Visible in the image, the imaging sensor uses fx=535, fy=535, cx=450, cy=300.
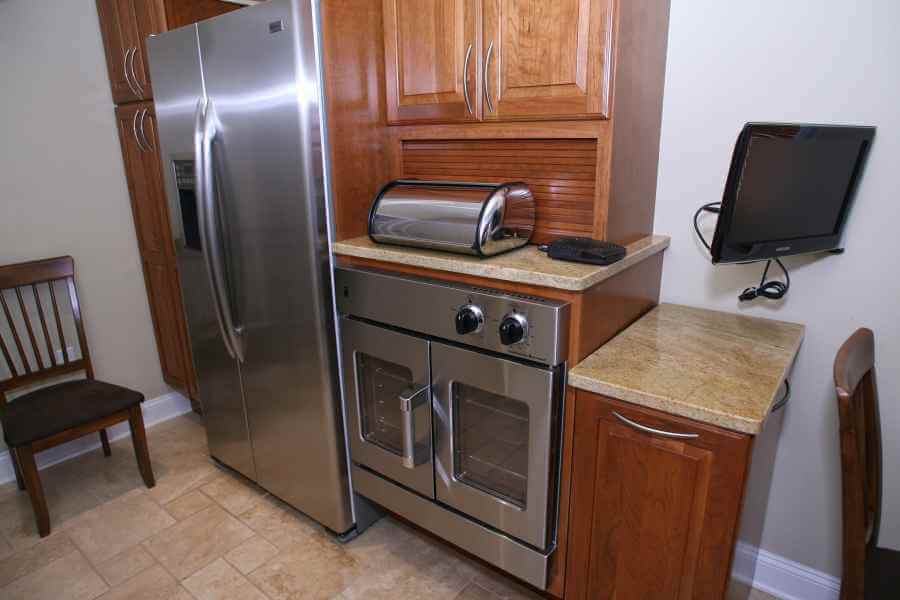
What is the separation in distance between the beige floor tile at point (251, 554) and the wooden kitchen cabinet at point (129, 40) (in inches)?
76.6

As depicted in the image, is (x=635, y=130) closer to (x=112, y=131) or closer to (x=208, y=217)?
(x=208, y=217)

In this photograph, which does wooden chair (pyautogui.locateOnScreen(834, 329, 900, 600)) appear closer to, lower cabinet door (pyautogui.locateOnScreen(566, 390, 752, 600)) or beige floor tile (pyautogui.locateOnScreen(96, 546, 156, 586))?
lower cabinet door (pyautogui.locateOnScreen(566, 390, 752, 600))

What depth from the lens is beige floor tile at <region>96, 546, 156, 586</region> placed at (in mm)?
1905

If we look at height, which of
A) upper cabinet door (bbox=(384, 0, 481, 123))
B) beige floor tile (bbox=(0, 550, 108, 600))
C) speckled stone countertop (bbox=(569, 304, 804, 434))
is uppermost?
upper cabinet door (bbox=(384, 0, 481, 123))

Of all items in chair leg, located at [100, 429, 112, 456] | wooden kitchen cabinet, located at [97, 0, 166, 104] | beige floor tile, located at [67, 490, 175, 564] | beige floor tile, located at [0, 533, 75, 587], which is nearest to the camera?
beige floor tile, located at [0, 533, 75, 587]

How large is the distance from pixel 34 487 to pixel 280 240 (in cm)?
140

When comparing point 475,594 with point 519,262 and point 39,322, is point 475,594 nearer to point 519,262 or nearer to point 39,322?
point 519,262

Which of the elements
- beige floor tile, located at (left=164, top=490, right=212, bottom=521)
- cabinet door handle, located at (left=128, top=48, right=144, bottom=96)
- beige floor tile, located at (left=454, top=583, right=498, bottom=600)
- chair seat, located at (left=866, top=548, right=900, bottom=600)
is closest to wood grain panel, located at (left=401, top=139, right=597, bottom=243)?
chair seat, located at (left=866, top=548, right=900, bottom=600)

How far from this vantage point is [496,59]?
158 cm

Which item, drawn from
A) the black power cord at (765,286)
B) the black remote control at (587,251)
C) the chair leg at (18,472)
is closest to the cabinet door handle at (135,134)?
the chair leg at (18,472)

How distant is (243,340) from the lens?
206 centimetres

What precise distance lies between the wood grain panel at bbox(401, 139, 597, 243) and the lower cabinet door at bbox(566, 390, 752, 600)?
600mm

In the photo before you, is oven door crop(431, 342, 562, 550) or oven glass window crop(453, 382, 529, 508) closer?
oven door crop(431, 342, 562, 550)

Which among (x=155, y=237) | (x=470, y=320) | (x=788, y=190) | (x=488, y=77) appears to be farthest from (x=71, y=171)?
(x=788, y=190)
